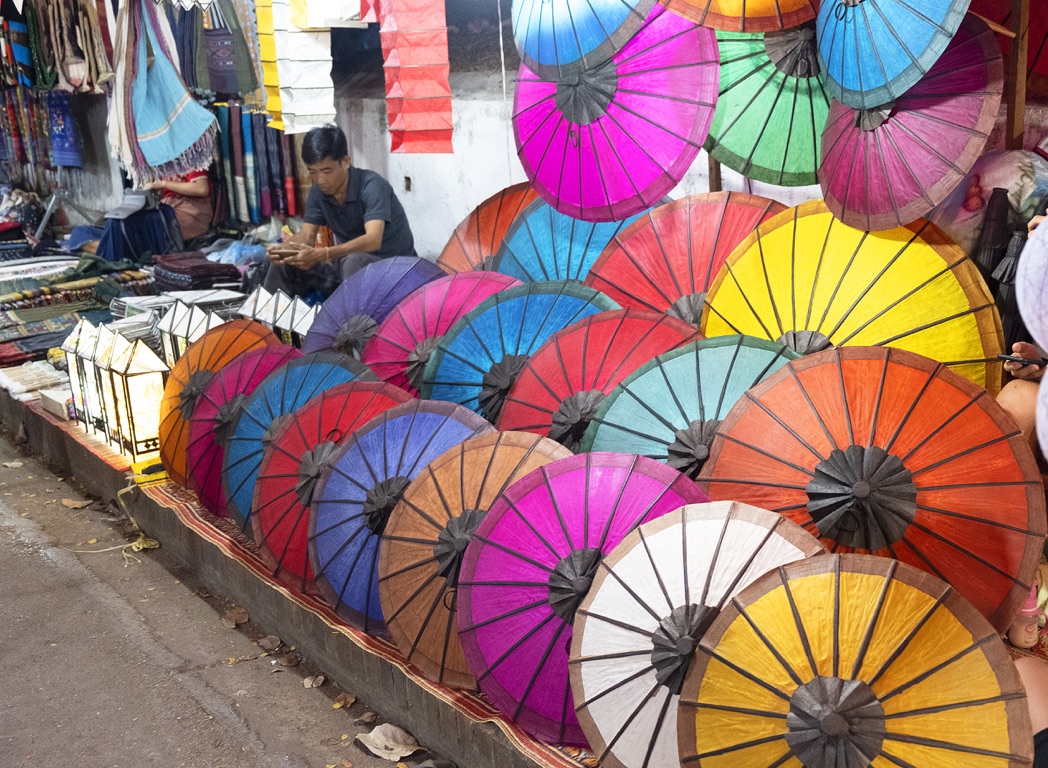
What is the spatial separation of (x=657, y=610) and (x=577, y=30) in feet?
7.12

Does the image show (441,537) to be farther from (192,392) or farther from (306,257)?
(306,257)

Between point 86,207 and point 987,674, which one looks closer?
point 987,674

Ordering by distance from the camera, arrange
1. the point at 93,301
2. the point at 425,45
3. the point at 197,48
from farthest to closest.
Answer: the point at 93,301 < the point at 197,48 < the point at 425,45

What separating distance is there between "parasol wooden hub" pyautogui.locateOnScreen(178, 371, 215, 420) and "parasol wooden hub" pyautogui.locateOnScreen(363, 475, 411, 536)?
1702mm

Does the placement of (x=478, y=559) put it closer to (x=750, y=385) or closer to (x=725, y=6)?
(x=750, y=385)

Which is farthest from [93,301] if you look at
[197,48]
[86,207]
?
[86,207]

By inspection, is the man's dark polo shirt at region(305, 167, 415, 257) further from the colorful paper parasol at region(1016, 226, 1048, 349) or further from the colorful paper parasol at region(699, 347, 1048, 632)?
the colorful paper parasol at region(1016, 226, 1048, 349)

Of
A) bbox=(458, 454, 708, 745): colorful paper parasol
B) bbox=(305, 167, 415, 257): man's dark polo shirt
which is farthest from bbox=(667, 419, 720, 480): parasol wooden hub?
bbox=(305, 167, 415, 257): man's dark polo shirt

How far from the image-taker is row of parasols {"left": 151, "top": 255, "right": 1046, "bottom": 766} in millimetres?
2291

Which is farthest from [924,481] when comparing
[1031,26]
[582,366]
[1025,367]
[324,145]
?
[324,145]

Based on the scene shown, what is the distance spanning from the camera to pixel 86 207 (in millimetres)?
13172

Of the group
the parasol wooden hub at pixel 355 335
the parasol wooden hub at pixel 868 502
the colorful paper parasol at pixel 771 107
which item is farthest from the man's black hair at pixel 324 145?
the parasol wooden hub at pixel 868 502

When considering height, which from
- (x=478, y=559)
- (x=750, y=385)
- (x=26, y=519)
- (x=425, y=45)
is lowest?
(x=26, y=519)

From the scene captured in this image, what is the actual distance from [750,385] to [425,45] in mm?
2670
